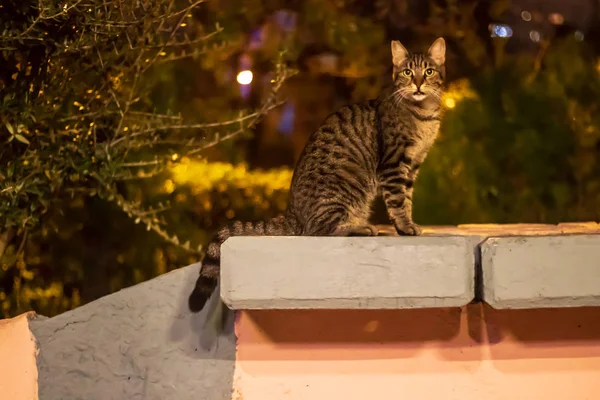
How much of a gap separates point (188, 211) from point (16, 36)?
173 cm

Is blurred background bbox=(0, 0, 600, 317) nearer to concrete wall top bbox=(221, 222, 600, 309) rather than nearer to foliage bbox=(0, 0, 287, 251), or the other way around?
foliage bbox=(0, 0, 287, 251)

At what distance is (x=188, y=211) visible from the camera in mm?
3965

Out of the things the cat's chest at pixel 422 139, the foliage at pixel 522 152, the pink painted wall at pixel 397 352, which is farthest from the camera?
the foliage at pixel 522 152

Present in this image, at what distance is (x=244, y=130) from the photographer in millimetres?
3143

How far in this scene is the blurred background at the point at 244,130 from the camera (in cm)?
292

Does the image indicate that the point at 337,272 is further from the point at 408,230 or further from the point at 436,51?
the point at 436,51

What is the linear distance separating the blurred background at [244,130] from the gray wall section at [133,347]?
0.64 meters

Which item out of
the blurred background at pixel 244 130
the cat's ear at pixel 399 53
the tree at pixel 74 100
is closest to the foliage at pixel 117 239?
the blurred background at pixel 244 130

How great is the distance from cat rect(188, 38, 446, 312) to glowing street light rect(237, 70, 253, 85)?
1.93 m

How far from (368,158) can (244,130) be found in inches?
28.3

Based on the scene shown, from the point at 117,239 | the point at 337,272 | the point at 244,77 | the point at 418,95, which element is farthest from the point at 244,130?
the point at 244,77

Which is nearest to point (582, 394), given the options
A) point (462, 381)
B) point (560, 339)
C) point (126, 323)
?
point (560, 339)

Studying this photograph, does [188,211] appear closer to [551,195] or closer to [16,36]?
[16,36]

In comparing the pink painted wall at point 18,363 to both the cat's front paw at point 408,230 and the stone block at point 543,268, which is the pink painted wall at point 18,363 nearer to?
the cat's front paw at point 408,230
